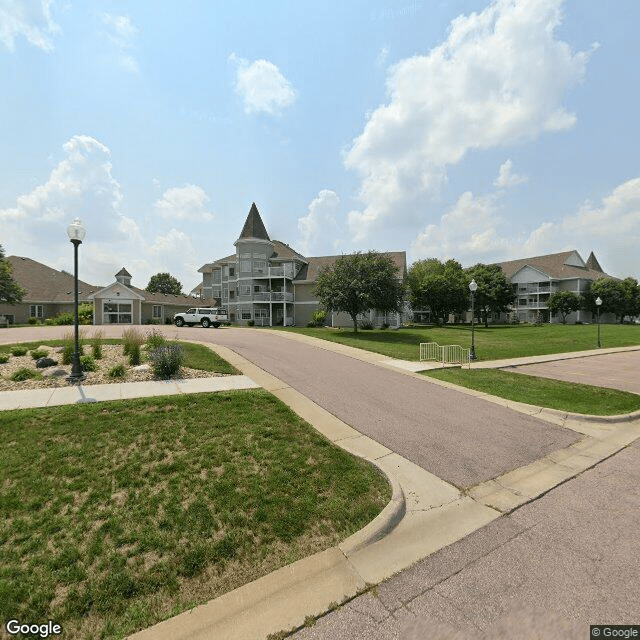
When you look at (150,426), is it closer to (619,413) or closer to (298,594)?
(298,594)

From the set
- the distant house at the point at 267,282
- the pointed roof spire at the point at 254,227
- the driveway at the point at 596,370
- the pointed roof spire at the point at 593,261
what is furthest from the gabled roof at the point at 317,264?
the pointed roof spire at the point at 593,261

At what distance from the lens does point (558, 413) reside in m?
8.25

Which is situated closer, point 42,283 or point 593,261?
point 42,283

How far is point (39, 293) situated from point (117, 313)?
436 inches

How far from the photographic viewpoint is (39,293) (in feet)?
127

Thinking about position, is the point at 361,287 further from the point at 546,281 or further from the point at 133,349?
the point at 546,281

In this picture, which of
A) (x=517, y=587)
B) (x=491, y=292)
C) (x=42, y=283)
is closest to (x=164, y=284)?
(x=42, y=283)

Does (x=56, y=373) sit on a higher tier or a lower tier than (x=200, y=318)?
lower

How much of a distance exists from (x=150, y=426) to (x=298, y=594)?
14.1 ft

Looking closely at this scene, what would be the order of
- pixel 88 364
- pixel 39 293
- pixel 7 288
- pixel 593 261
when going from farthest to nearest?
pixel 593 261
pixel 39 293
pixel 7 288
pixel 88 364

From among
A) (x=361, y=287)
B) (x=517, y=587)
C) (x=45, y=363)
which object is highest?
(x=361, y=287)

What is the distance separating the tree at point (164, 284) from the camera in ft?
277

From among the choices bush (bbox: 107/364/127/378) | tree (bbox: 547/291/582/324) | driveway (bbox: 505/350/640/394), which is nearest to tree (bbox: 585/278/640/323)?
tree (bbox: 547/291/582/324)

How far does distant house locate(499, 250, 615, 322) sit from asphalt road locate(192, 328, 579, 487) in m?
58.6
